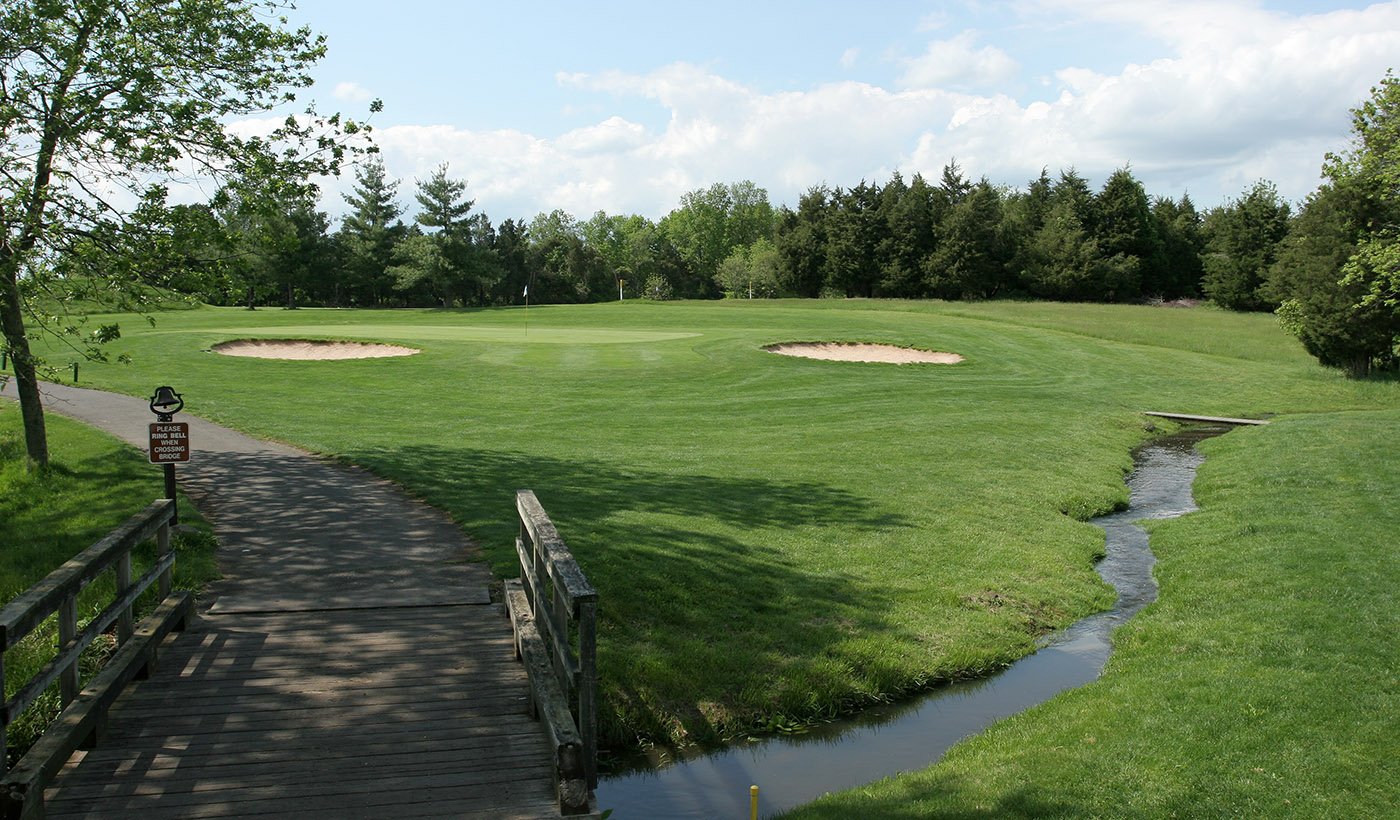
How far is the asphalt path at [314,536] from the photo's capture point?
10102 millimetres

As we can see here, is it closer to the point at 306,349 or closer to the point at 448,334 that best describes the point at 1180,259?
the point at 448,334

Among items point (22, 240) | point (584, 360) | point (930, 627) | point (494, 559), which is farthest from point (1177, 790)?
point (584, 360)

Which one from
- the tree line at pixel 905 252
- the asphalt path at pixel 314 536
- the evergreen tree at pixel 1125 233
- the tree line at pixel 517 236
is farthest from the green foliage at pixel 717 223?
the asphalt path at pixel 314 536

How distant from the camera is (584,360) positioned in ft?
108

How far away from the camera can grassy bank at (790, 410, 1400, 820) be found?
7.18 m

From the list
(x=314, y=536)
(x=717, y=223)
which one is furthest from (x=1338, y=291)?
(x=717, y=223)

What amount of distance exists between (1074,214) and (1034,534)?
61216 millimetres

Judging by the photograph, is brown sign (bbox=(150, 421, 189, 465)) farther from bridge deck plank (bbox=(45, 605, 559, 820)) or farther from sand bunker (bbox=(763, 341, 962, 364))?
sand bunker (bbox=(763, 341, 962, 364))

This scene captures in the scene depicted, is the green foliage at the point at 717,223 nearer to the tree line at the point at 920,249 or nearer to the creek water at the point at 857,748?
the tree line at the point at 920,249

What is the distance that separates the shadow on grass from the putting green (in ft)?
68.3

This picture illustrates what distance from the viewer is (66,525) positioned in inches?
496

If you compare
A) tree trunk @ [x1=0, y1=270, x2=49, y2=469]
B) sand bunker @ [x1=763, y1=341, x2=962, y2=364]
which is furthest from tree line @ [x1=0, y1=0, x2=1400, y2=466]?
sand bunker @ [x1=763, y1=341, x2=962, y2=364]

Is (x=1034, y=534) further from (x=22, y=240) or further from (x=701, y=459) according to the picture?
(x=22, y=240)

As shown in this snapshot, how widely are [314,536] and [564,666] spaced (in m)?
6.95
